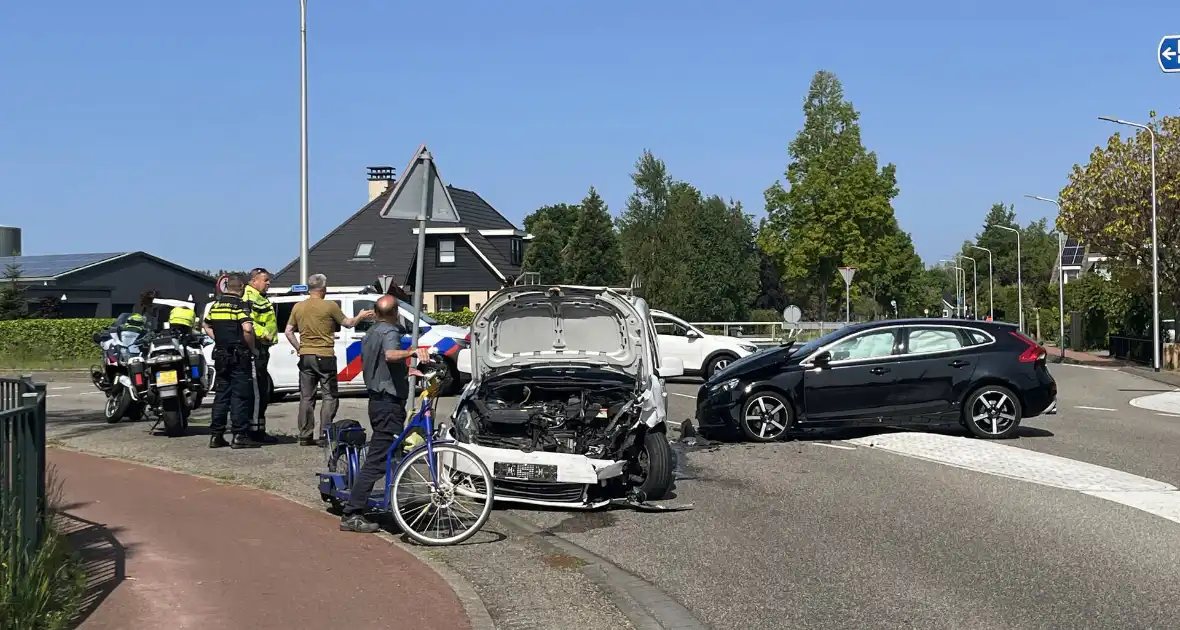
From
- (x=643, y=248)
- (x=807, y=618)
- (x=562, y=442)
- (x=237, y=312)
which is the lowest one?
(x=807, y=618)

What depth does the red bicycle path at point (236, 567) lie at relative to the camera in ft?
20.5

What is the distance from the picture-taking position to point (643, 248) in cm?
8375

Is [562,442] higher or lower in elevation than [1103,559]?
higher

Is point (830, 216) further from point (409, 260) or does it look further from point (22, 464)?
point (22, 464)

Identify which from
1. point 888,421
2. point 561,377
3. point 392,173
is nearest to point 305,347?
point 561,377

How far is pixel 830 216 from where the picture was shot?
6184cm

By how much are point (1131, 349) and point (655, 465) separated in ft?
129

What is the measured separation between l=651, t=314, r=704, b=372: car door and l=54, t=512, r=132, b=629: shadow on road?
17.4m

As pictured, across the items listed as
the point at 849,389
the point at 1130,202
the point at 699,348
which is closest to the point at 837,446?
the point at 849,389

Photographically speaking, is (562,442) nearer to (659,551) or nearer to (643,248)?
(659,551)

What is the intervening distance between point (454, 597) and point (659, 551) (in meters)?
2.00

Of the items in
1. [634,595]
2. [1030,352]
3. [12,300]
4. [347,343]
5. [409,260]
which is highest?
[409,260]

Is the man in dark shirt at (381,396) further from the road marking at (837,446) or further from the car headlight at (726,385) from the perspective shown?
the road marking at (837,446)

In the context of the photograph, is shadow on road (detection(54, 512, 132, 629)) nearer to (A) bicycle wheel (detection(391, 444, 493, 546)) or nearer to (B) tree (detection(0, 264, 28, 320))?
(A) bicycle wheel (detection(391, 444, 493, 546))
